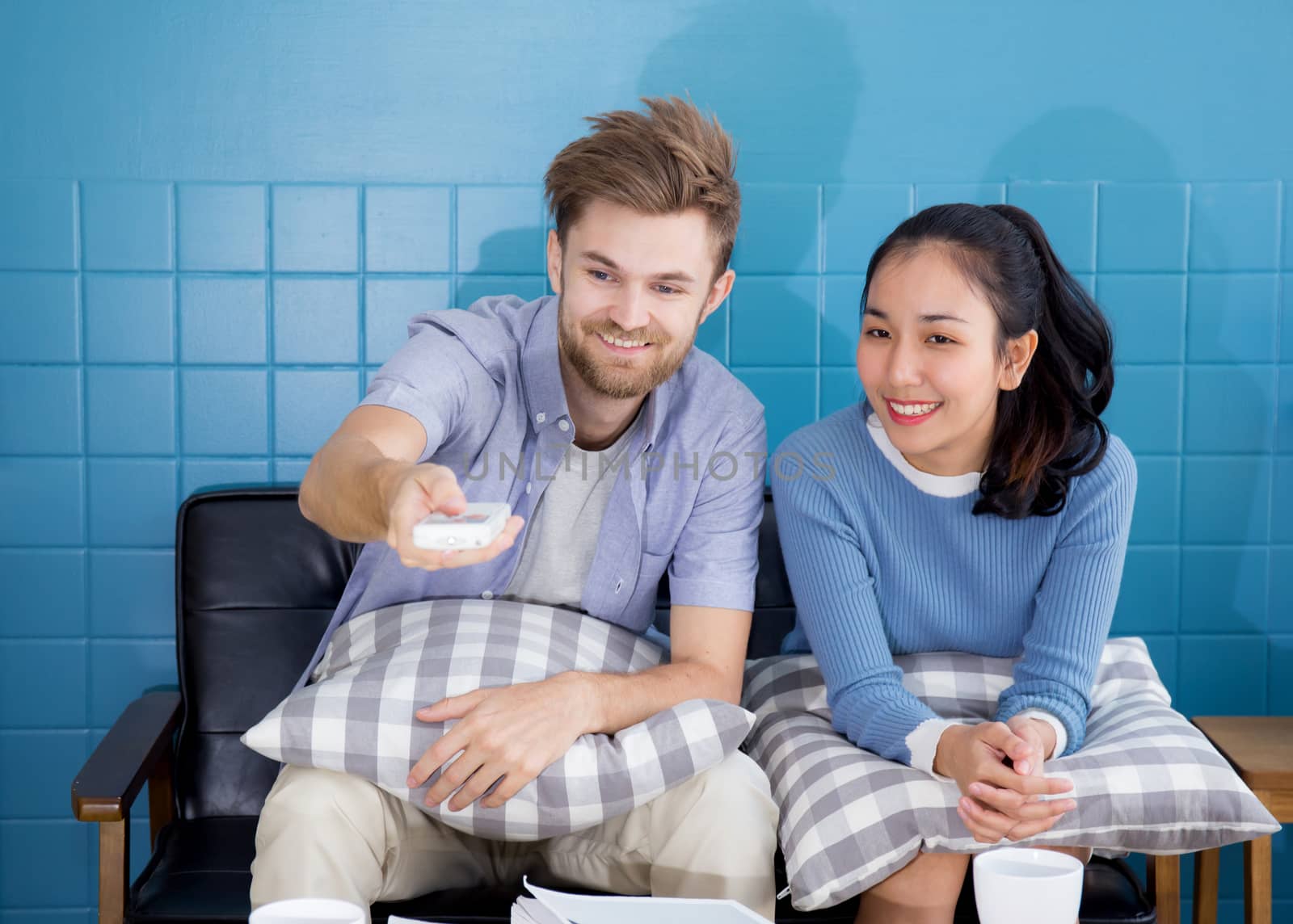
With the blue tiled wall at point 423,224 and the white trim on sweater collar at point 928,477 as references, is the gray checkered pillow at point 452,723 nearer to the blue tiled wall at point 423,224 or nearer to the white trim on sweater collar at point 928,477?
the white trim on sweater collar at point 928,477

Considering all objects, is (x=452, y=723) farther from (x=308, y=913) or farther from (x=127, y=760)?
(x=127, y=760)

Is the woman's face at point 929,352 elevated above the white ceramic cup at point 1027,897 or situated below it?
above

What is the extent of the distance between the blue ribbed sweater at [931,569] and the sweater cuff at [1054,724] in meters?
0.04

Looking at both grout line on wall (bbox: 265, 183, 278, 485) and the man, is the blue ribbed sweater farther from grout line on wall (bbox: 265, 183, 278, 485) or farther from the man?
grout line on wall (bbox: 265, 183, 278, 485)

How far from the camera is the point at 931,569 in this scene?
166 cm

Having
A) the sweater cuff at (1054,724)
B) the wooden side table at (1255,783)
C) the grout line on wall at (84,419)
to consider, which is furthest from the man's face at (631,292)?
the wooden side table at (1255,783)

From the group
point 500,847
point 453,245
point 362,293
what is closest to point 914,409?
point 500,847

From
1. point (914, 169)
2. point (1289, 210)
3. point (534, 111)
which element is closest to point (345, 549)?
point (534, 111)

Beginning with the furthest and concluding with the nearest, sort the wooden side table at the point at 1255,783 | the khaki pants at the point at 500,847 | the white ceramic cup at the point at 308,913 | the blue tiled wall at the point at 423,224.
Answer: the blue tiled wall at the point at 423,224 → the wooden side table at the point at 1255,783 → the khaki pants at the point at 500,847 → the white ceramic cup at the point at 308,913

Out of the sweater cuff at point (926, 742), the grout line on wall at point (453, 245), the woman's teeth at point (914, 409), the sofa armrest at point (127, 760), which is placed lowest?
the sofa armrest at point (127, 760)

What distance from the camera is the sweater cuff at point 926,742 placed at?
4.63ft

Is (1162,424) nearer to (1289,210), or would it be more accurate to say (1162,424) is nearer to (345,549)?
(1289,210)

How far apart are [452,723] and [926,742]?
57 cm

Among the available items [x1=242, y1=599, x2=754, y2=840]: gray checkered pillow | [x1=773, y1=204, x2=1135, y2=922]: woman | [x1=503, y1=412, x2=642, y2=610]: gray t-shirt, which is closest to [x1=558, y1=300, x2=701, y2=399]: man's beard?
[x1=503, y1=412, x2=642, y2=610]: gray t-shirt
